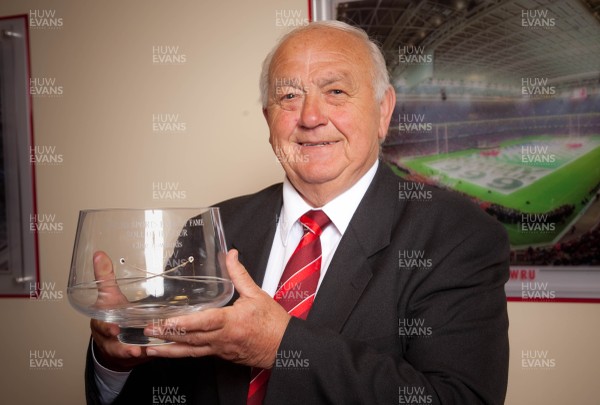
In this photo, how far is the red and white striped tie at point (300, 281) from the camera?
3.74 feet

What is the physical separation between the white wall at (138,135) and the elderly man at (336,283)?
794mm

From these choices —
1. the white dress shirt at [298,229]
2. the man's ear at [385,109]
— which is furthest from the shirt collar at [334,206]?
the man's ear at [385,109]

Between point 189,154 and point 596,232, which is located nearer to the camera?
point 596,232

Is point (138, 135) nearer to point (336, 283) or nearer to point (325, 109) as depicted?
point (325, 109)

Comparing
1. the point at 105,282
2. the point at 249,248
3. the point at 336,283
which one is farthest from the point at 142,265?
the point at 249,248

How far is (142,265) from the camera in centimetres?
77

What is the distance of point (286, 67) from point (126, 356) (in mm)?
740

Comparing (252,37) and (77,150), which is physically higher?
(252,37)

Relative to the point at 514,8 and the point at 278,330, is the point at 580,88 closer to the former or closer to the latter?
the point at 514,8

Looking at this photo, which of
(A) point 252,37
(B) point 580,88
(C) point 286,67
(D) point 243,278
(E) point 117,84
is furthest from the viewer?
(E) point 117,84

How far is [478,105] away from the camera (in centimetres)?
197

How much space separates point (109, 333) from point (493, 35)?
1.61 metres

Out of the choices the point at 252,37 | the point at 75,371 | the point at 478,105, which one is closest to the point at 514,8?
the point at 478,105

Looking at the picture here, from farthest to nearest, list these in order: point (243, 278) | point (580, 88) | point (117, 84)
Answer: point (117, 84) → point (580, 88) → point (243, 278)
